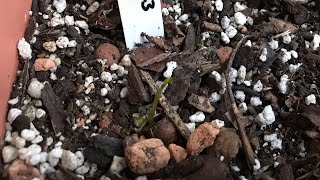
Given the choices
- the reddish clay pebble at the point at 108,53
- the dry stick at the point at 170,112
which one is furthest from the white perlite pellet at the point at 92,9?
the dry stick at the point at 170,112

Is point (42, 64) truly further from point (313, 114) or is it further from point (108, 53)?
point (313, 114)

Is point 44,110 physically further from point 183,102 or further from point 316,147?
point 316,147

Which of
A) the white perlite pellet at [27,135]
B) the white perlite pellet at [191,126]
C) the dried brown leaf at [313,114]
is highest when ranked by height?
the white perlite pellet at [27,135]

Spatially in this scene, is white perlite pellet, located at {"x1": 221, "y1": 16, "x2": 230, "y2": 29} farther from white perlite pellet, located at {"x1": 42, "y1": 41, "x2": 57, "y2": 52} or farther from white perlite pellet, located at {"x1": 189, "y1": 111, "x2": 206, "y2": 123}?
white perlite pellet, located at {"x1": 42, "y1": 41, "x2": 57, "y2": 52}

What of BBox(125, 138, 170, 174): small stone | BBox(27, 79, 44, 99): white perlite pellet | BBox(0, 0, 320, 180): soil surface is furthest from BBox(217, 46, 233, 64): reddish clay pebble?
BBox(27, 79, 44, 99): white perlite pellet

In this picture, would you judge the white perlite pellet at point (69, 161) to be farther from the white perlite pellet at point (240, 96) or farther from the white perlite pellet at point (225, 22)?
the white perlite pellet at point (225, 22)

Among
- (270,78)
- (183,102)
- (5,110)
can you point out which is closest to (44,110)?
(5,110)
